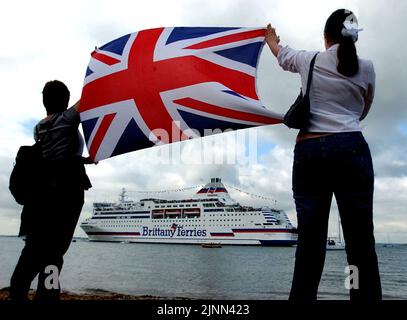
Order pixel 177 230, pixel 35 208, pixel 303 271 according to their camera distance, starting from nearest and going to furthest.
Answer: pixel 303 271, pixel 35 208, pixel 177 230

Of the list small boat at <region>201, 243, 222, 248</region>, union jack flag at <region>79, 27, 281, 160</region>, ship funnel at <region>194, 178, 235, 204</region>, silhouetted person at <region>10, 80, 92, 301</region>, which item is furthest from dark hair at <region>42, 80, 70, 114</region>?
ship funnel at <region>194, 178, 235, 204</region>

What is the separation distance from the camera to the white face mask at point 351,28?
1556 mm

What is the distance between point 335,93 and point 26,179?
143cm

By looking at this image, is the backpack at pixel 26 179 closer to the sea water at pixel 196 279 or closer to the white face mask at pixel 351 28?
the white face mask at pixel 351 28

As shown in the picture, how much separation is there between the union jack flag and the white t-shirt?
0.58 metres

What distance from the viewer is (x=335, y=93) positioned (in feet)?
5.28

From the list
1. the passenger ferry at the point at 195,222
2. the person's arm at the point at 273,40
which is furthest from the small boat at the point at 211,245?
the person's arm at the point at 273,40

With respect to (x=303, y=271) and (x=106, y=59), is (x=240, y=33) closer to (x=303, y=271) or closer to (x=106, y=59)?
(x=106, y=59)

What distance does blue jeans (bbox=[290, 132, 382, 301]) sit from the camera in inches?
59.8

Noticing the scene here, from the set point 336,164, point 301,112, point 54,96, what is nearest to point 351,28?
point 301,112

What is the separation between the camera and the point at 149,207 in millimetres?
52094

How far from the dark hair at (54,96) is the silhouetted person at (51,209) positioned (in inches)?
2.1
